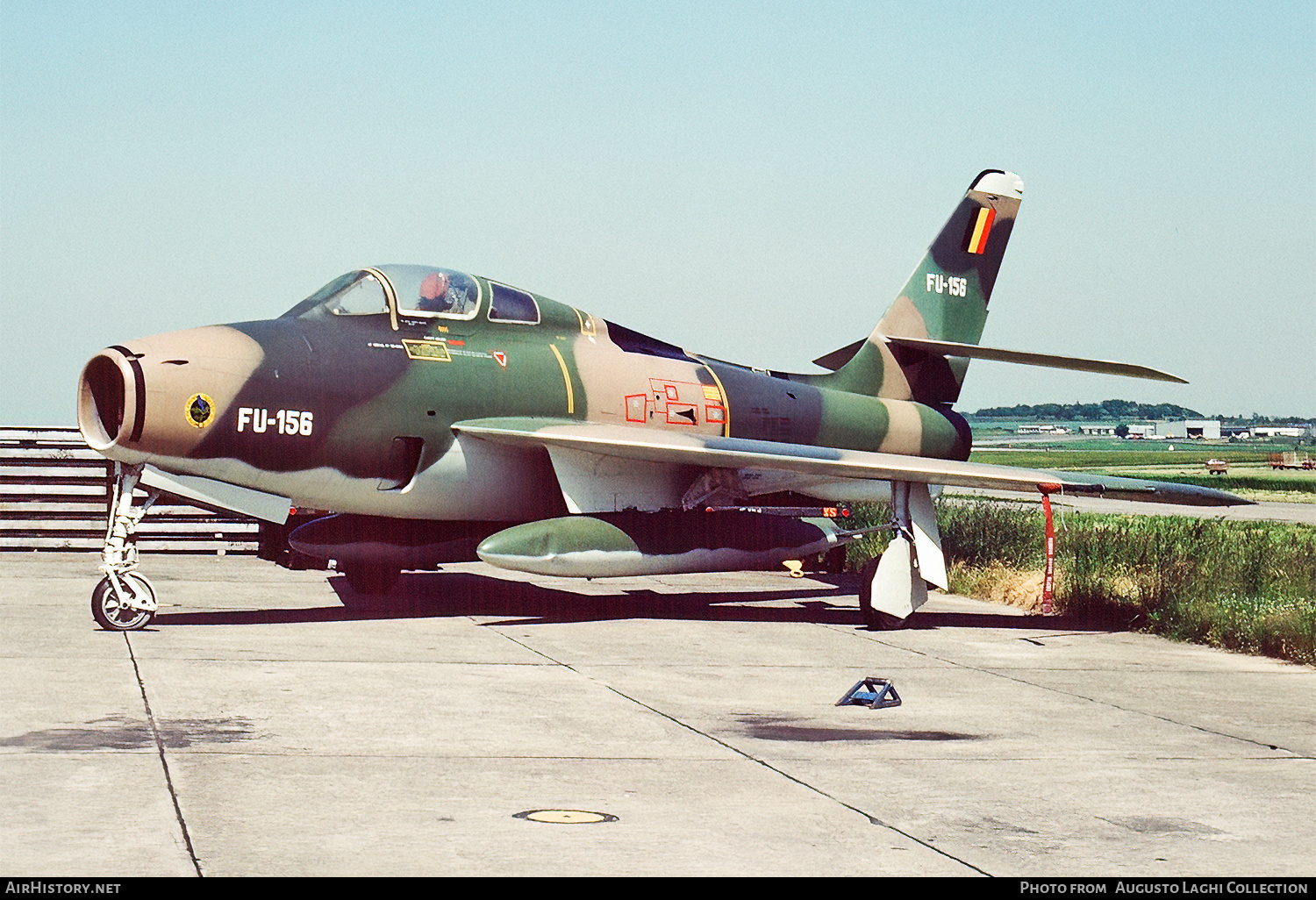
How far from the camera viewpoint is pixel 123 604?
A: 1191 centimetres

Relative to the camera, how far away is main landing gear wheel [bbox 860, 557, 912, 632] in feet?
46.3

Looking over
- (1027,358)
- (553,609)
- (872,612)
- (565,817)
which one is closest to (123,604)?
(553,609)

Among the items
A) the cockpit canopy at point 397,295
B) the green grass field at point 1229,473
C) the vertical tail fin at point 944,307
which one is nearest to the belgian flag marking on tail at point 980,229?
the vertical tail fin at point 944,307

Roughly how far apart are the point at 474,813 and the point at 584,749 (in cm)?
162

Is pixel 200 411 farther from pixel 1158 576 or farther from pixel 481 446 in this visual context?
pixel 1158 576

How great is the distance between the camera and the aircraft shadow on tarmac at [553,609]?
1376cm

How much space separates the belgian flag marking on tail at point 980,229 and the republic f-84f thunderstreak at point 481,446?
2691 mm

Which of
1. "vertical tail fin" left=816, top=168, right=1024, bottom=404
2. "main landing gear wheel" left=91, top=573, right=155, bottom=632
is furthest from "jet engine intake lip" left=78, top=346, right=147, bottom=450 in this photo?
"vertical tail fin" left=816, top=168, right=1024, bottom=404

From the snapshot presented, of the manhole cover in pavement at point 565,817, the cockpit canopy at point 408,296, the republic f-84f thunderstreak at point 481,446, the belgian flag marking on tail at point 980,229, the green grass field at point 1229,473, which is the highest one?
the belgian flag marking on tail at point 980,229

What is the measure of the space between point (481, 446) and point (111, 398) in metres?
3.31

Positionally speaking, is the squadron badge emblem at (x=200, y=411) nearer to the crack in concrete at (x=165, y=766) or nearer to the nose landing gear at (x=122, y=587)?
the nose landing gear at (x=122, y=587)
